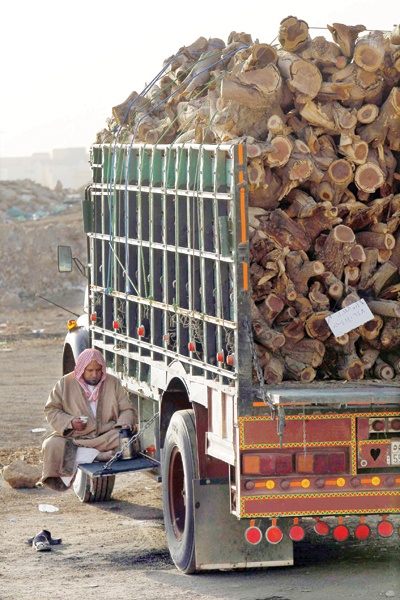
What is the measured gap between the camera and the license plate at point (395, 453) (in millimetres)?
7750

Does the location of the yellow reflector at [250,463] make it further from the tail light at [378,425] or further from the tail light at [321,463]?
the tail light at [378,425]

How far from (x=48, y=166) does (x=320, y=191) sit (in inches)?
3909

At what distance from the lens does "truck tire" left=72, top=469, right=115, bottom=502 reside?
35.8 feet

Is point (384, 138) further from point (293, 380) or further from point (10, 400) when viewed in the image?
point (10, 400)

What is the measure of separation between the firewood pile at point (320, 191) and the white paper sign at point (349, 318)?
0.16 feet

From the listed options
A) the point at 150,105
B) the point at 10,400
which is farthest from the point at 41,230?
the point at 150,105

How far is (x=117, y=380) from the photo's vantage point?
32.0 feet

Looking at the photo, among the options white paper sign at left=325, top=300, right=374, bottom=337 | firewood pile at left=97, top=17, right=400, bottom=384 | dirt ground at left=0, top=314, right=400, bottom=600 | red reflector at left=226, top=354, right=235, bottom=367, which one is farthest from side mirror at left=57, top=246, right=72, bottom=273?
red reflector at left=226, top=354, right=235, bottom=367

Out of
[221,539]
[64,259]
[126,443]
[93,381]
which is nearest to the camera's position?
[221,539]

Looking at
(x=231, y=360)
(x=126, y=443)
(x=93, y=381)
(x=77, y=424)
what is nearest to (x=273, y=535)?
(x=231, y=360)

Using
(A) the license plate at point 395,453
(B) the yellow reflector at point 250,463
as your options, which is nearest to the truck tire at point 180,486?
(B) the yellow reflector at point 250,463

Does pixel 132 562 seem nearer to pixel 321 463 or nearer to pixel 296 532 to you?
pixel 296 532

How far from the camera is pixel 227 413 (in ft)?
25.3

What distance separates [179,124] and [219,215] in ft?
6.05
